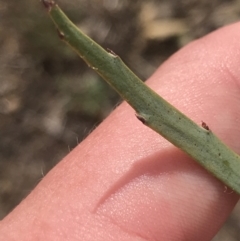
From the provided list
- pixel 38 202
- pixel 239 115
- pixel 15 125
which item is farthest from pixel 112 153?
pixel 15 125

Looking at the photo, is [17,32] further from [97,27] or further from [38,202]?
[38,202]

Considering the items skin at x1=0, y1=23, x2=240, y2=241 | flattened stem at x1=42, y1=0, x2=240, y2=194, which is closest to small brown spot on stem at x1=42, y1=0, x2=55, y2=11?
flattened stem at x1=42, y1=0, x2=240, y2=194

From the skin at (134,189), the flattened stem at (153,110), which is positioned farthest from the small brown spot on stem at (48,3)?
the skin at (134,189)

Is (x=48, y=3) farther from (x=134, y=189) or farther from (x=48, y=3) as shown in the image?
(x=134, y=189)

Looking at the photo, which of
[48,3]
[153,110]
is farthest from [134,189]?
[48,3]

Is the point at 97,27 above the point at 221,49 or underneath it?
underneath
